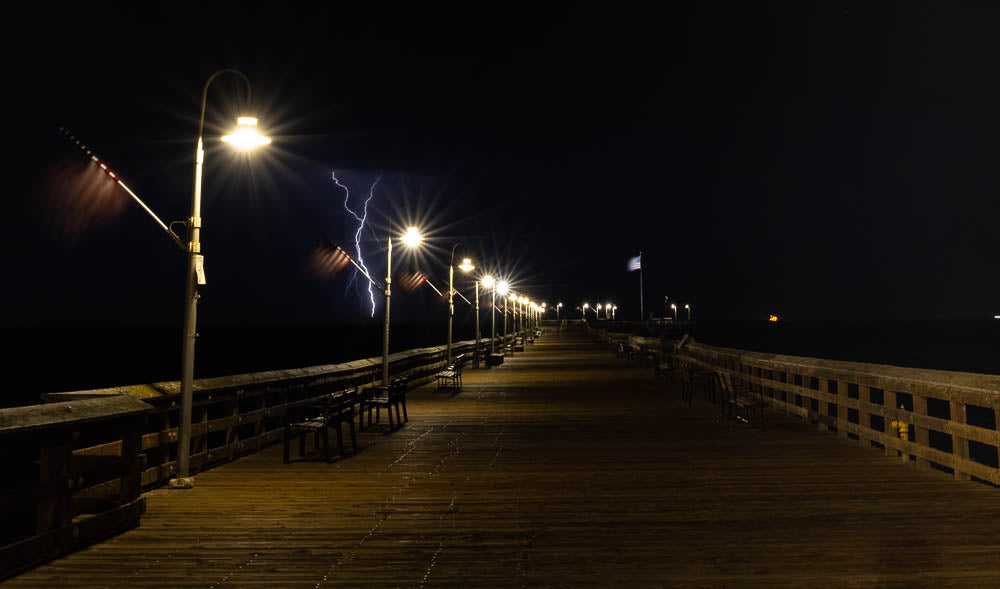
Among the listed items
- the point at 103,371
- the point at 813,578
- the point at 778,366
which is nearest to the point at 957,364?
the point at 778,366

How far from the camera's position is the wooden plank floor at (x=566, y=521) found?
16.5ft

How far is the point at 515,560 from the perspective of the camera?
17.4ft

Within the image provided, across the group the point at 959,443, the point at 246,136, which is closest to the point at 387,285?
the point at 246,136

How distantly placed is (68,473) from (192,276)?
3120mm

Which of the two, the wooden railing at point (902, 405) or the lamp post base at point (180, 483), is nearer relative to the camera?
the wooden railing at point (902, 405)

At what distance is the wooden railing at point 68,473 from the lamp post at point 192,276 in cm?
101

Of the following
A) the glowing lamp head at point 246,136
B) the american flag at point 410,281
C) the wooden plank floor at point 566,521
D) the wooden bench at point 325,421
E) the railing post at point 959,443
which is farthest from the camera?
the american flag at point 410,281

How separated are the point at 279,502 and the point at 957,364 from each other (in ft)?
338

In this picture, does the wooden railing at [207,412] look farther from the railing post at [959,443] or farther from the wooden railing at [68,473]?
the railing post at [959,443]

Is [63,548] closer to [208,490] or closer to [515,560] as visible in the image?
[208,490]

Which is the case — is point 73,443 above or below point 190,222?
below

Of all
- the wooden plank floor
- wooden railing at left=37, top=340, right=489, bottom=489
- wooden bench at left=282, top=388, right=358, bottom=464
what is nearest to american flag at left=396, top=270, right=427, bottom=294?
wooden railing at left=37, top=340, right=489, bottom=489

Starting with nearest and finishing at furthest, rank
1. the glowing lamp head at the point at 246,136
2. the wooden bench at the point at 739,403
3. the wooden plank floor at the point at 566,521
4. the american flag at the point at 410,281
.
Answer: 1. the wooden plank floor at the point at 566,521
2. the glowing lamp head at the point at 246,136
3. the wooden bench at the point at 739,403
4. the american flag at the point at 410,281

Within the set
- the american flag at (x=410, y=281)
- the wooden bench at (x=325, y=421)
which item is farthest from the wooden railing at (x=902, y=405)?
the american flag at (x=410, y=281)
